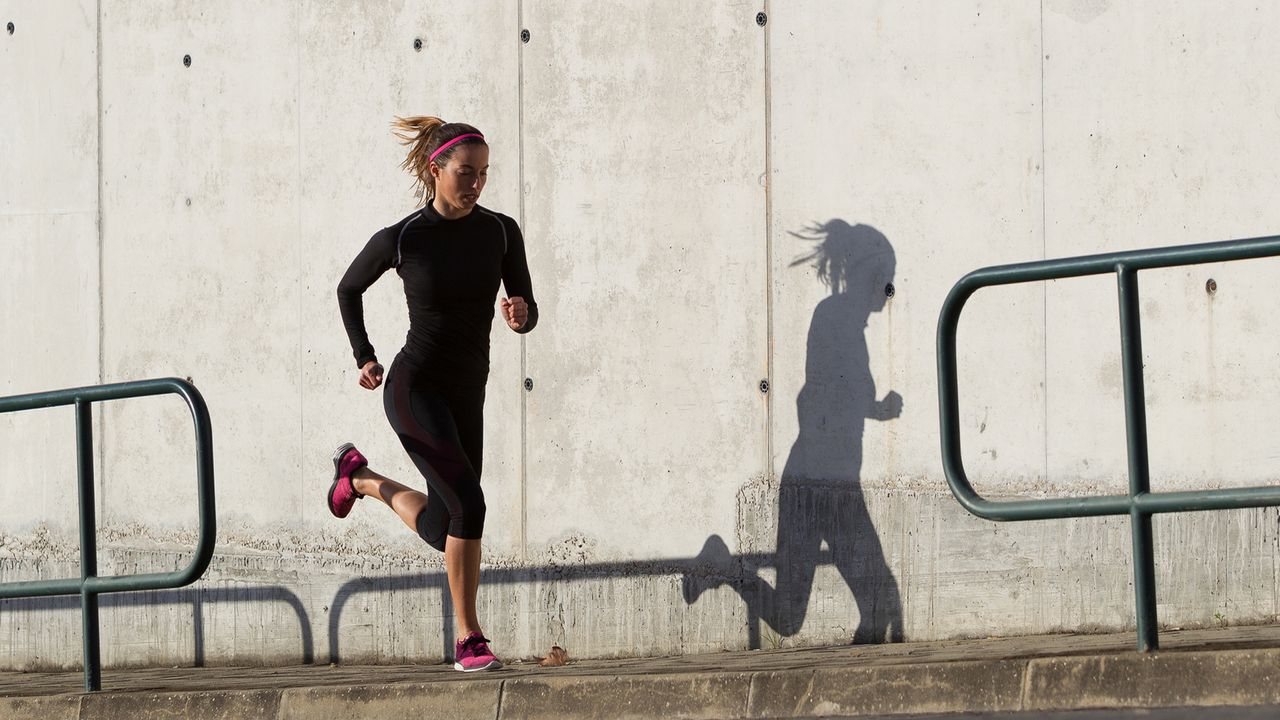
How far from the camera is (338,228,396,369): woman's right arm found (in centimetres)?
699

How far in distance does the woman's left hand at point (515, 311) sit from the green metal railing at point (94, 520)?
1207mm

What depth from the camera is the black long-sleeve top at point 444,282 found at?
6902 millimetres

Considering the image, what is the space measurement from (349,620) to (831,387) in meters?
2.55

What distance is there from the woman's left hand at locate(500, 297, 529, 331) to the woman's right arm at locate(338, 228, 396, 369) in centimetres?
49

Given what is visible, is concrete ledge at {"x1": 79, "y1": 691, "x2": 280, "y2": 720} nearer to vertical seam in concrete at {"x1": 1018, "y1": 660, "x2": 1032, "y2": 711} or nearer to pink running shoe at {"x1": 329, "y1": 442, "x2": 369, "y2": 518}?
pink running shoe at {"x1": 329, "y1": 442, "x2": 369, "y2": 518}

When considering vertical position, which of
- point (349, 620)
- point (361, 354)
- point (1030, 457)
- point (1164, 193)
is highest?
point (1164, 193)

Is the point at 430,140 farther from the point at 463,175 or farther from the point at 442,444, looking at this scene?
the point at 442,444

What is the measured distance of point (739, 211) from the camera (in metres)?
7.41

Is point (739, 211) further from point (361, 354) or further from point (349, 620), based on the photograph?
point (349, 620)

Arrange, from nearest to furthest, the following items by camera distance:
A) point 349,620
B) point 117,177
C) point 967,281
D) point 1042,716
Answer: point 1042,716 < point 967,281 < point 349,620 < point 117,177

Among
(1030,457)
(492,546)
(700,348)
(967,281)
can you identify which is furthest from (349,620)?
(967,281)

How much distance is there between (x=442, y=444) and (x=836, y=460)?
1637 mm

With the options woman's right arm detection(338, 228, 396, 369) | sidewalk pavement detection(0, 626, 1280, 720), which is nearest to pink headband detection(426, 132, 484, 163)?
woman's right arm detection(338, 228, 396, 369)

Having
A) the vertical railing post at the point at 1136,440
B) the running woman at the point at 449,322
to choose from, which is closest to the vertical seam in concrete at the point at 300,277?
the running woman at the point at 449,322
